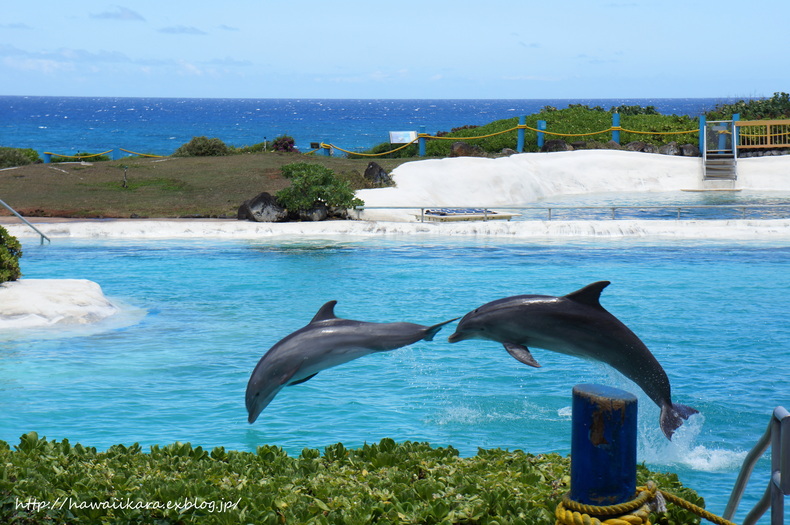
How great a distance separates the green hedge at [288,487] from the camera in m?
4.10

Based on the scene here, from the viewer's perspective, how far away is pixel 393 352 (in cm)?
1177

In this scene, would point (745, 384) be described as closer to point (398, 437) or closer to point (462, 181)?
point (398, 437)

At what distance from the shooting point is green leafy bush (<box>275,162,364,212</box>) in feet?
70.3

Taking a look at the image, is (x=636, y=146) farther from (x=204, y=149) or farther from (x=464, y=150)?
(x=204, y=149)

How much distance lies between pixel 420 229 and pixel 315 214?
2.93 m

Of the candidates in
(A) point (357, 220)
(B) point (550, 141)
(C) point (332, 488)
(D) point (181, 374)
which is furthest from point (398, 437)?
(B) point (550, 141)

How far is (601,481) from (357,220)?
1840 cm

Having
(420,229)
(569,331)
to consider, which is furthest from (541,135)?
(569,331)

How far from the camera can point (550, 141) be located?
119 ft

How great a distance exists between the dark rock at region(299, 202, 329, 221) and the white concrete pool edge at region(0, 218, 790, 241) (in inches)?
41.1

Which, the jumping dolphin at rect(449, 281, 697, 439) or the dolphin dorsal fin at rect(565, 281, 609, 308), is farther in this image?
the dolphin dorsal fin at rect(565, 281, 609, 308)

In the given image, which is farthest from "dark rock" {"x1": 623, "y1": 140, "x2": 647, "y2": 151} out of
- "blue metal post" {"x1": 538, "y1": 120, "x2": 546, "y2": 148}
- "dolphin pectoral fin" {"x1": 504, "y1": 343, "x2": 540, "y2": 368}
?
"dolphin pectoral fin" {"x1": 504, "y1": 343, "x2": 540, "y2": 368}

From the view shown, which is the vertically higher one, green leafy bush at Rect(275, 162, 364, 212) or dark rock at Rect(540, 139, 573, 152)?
dark rock at Rect(540, 139, 573, 152)

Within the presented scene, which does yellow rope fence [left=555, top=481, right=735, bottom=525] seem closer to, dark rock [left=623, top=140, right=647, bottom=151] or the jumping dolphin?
the jumping dolphin
